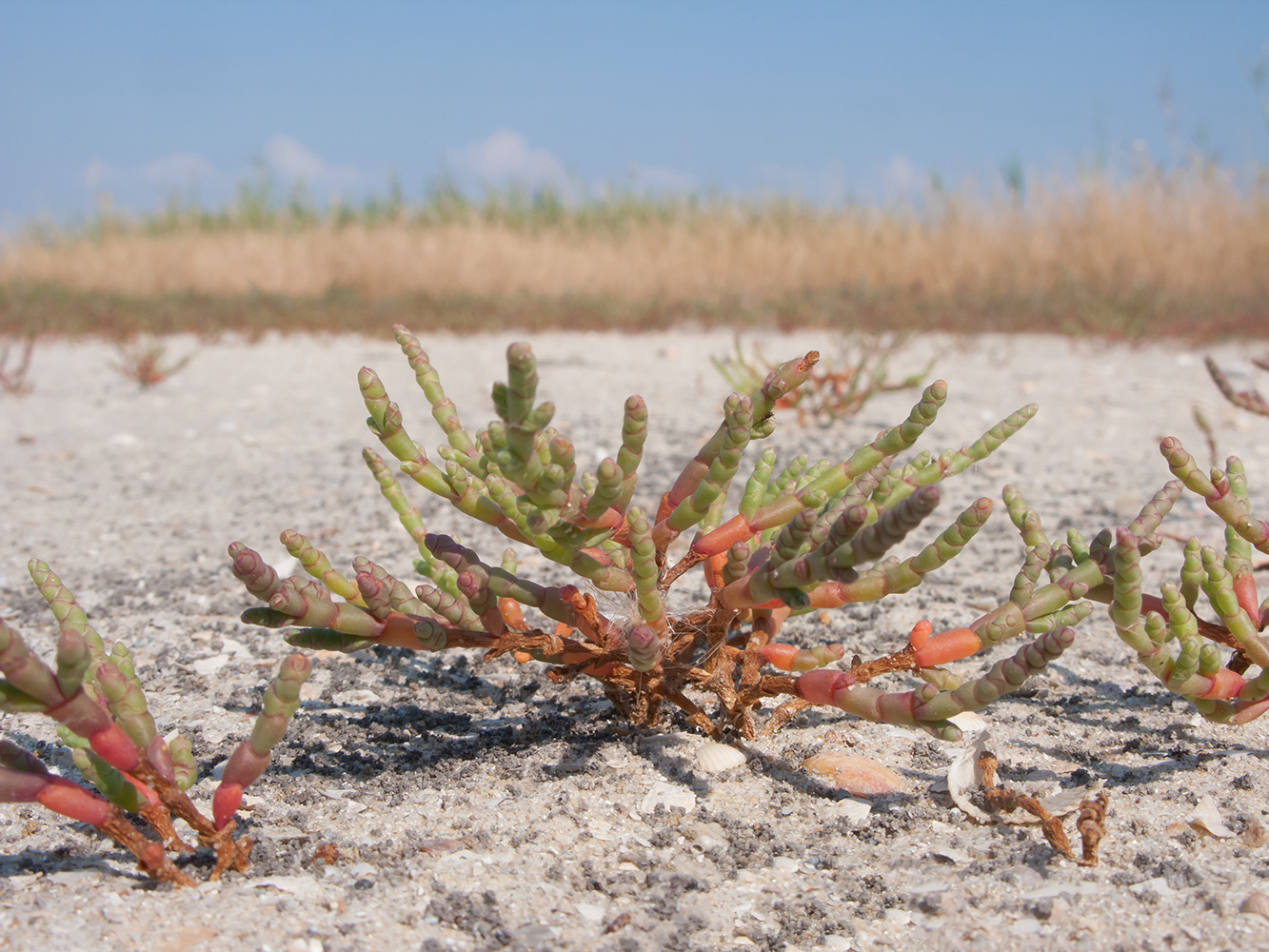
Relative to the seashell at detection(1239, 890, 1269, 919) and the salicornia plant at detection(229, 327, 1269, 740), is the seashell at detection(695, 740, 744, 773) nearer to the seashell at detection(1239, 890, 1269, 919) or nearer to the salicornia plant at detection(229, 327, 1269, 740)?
the salicornia plant at detection(229, 327, 1269, 740)

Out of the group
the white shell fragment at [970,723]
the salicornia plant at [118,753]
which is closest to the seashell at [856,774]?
the white shell fragment at [970,723]

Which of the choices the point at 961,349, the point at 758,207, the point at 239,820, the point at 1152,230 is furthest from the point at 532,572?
the point at 758,207

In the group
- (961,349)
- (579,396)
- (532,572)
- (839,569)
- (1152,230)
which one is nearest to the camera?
(839,569)

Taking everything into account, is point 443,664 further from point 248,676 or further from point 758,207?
point 758,207

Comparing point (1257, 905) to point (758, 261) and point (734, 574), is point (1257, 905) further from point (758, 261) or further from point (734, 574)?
point (758, 261)

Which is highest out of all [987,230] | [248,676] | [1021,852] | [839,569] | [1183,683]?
[987,230]

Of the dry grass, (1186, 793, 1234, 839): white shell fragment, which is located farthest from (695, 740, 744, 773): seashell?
the dry grass

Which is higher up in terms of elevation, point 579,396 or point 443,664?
point 579,396

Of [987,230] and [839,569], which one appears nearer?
[839,569]
